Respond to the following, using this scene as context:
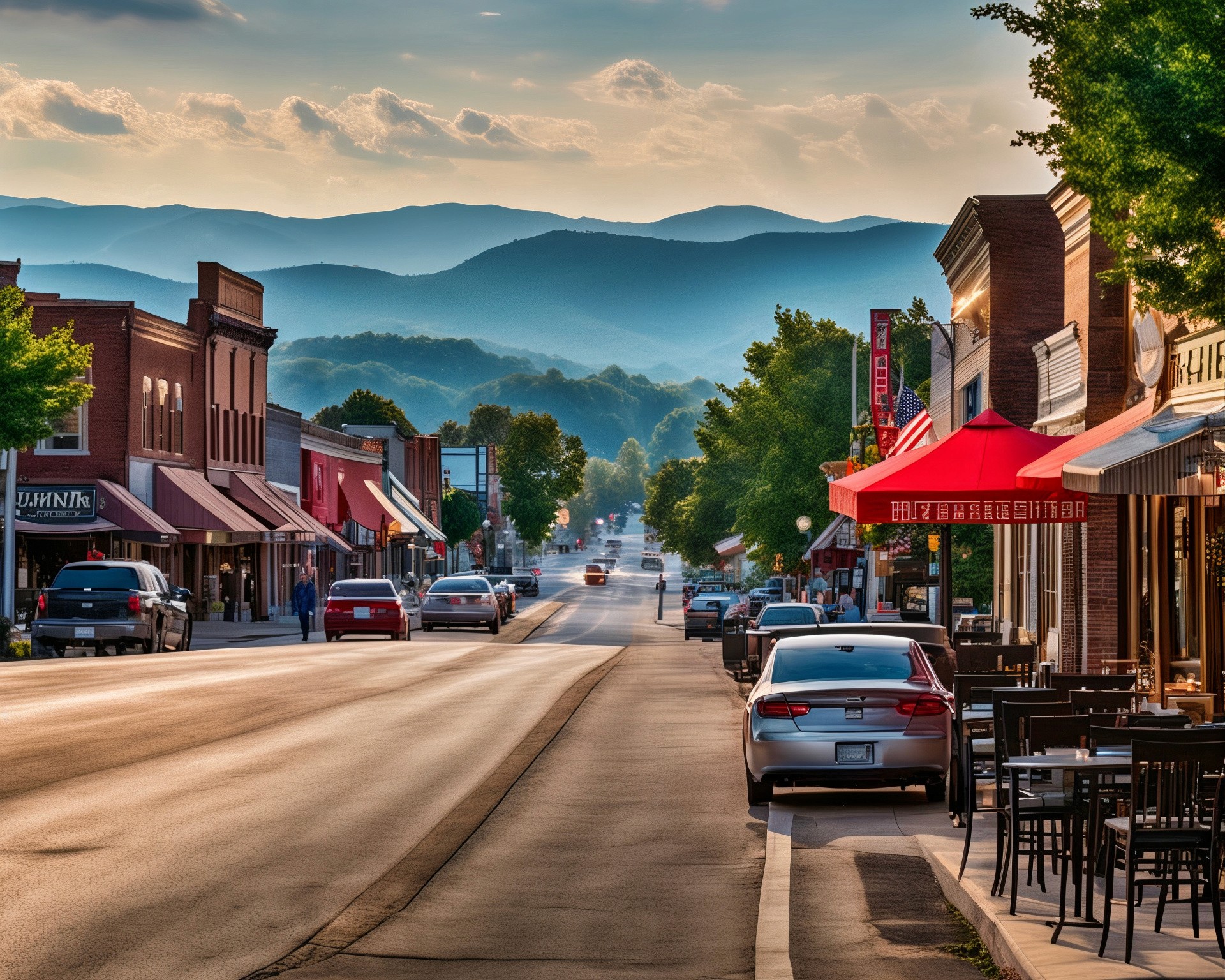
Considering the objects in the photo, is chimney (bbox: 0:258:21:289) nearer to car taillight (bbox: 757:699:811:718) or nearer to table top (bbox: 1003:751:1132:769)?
car taillight (bbox: 757:699:811:718)

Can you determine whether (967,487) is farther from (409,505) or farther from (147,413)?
(409,505)

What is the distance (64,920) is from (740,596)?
66544 millimetres

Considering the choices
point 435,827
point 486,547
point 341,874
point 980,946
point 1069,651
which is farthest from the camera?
point 486,547

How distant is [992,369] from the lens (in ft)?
106

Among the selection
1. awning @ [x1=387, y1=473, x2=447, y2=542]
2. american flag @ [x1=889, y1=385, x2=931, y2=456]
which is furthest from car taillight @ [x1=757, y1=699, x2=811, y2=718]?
awning @ [x1=387, y1=473, x2=447, y2=542]

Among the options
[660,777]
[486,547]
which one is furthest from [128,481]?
[486,547]

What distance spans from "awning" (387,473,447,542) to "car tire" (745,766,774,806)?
76.9 metres

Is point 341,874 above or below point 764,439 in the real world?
below

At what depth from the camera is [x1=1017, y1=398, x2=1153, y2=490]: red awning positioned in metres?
16.0

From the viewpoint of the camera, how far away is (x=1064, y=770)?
9.19 metres

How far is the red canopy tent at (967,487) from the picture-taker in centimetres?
1753

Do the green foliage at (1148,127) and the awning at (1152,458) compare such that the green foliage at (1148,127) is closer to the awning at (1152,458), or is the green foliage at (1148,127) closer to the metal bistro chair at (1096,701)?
the awning at (1152,458)

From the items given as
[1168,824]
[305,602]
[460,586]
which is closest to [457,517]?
[460,586]

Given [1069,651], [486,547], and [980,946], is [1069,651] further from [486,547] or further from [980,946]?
[486,547]
